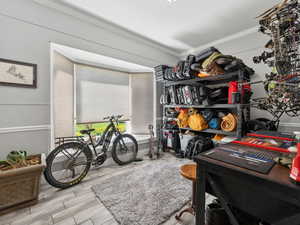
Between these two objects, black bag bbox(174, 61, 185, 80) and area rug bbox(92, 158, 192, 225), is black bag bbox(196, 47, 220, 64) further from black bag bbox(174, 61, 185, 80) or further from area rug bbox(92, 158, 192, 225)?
area rug bbox(92, 158, 192, 225)

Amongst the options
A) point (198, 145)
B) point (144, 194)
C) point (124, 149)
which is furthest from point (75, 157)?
point (198, 145)

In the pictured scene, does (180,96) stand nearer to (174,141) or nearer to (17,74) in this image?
(174,141)

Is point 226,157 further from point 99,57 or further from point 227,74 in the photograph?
point 99,57

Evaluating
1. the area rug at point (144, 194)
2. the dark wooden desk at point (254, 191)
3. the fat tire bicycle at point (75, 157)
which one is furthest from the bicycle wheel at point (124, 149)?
the dark wooden desk at point (254, 191)

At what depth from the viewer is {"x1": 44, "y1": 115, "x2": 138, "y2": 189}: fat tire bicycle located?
1951 mm

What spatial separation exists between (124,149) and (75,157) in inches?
39.0

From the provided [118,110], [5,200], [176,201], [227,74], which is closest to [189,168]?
[176,201]

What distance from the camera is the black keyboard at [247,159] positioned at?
693mm

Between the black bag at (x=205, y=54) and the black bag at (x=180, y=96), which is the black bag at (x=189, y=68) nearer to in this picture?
the black bag at (x=205, y=54)

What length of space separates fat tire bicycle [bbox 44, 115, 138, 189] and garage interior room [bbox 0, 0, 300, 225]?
19 millimetres

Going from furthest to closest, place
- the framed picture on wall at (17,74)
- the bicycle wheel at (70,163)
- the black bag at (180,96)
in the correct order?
the black bag at (180,96) → the bicycle wheel at (70,163) → the framed picture on wall at (17,74)

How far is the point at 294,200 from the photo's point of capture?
53 centimetres

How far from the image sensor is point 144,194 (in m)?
1.80

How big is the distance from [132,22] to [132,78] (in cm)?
143
